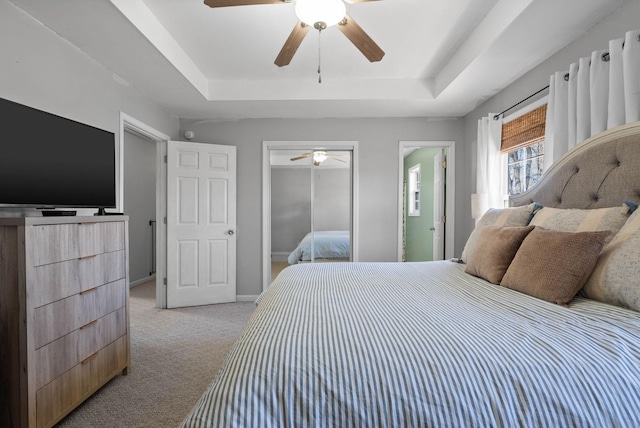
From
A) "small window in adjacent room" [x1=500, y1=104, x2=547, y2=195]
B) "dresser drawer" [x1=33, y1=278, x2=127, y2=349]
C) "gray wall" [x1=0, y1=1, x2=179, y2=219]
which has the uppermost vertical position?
"gray wall" [x1=0, y1=1, x2=179, y2=219]

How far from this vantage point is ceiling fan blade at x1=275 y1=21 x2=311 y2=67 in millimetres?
1800

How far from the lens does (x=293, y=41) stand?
74.4 inches

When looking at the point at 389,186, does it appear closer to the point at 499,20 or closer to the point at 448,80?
the point at 448,80

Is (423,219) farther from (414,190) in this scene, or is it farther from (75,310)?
(75,310)

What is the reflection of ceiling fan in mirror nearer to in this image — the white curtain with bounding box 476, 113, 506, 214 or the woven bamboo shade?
Result: the white curtain with bounding box 476, 113, 506, 214

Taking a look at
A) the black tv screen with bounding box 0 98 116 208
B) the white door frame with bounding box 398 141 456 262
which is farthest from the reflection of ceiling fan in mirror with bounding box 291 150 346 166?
the black tv screen with bounding box 0 98 116 208

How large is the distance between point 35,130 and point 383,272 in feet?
7.05

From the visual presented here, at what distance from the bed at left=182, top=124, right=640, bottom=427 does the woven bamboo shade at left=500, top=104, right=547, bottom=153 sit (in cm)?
141

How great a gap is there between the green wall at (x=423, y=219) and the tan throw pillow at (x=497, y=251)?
2807 millimetres

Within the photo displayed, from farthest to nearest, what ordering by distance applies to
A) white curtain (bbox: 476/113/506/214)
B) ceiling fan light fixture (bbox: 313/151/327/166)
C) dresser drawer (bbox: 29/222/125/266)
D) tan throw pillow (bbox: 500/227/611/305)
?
1. ceiling fan light fixture (bbox: 313/151/327/166)
2. white curtain (bbox: 476/113/506/214)
3. dresser drawer (bbox: 29/222/125/266)
4. tan throw pillow (bbox: 500/227/611/305)

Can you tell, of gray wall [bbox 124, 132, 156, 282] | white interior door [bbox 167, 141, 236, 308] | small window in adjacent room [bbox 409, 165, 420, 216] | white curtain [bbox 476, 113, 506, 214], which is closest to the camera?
white curtain [bbox 476, 113, 506, 214]

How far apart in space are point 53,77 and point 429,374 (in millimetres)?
2794

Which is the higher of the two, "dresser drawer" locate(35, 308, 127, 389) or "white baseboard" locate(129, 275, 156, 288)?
"dresser drawer" locate(35, 308, 127, 389)

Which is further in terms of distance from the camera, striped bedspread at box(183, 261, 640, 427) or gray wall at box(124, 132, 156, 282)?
gray wall at box(124, 132, 156, 282)
